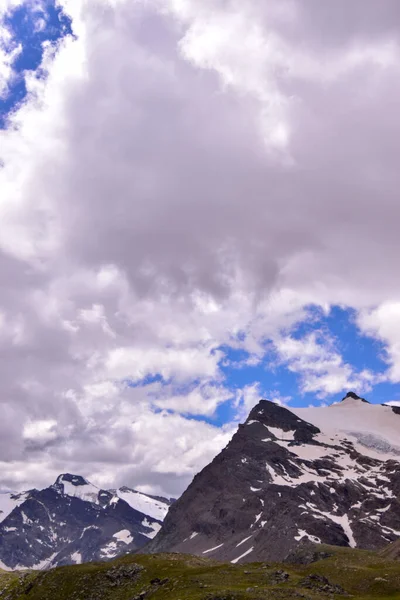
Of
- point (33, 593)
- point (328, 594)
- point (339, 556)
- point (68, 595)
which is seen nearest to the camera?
point (328, 594)

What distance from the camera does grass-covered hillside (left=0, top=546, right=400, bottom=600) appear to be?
78.2 meters

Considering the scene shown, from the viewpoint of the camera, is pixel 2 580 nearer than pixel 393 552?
Yes

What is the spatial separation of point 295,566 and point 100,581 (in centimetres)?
3261

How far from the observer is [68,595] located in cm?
9194

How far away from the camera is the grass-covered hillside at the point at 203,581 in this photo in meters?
78.2

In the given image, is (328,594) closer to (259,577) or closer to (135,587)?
(259,577)

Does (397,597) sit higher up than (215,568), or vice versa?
(215,568)

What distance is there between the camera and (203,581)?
280 feet

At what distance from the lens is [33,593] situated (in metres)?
98.2

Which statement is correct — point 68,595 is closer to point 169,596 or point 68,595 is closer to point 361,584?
point 169,596

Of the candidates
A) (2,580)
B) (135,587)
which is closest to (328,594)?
(135,587)

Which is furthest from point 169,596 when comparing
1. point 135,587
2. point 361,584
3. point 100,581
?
point 361,584

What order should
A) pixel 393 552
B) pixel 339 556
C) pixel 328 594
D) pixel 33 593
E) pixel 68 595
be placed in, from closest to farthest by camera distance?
pixel 328 594 < pixel 68 595 < pixel 33 593 < pixel 339 556 < pixel 393 552

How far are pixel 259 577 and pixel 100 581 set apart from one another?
25139mm
